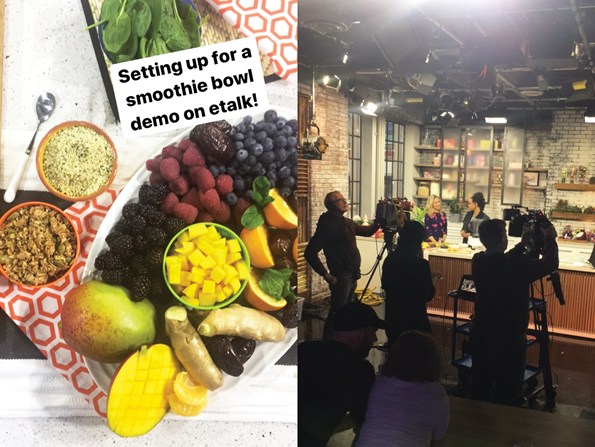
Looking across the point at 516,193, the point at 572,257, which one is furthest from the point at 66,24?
the point at 572,257

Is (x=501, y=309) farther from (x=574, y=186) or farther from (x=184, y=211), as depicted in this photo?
(x=184, y=211)

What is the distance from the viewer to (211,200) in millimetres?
1580

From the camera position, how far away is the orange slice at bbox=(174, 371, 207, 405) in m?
1.60

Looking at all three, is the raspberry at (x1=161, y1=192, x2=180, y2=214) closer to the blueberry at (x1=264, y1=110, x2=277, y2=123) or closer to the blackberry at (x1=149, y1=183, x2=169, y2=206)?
the blackberry at (x1=149, y1=183, x2=169, y2=206)

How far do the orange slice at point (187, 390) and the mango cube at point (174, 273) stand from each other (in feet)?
0.96

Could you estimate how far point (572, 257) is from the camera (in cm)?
144

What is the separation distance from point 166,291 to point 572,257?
119 cm

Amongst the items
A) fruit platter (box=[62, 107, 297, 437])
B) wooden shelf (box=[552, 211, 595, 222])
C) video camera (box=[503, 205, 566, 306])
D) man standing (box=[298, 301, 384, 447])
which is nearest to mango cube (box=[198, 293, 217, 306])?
fruit platter (box=[62, 107, 297, 437])

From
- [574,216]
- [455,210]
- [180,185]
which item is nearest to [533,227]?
[574,216]

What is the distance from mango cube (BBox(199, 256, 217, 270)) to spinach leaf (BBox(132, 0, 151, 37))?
2.31 feet

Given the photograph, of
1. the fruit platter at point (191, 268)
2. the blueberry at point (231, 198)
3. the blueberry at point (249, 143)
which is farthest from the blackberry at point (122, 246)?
the blueberry at point (249, 143)

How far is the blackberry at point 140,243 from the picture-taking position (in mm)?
1587

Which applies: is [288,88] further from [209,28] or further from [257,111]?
[209,28]

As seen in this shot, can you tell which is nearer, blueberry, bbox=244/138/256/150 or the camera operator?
the camera operator
